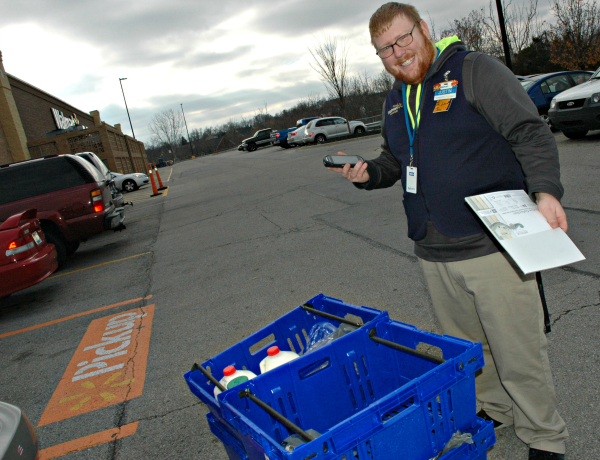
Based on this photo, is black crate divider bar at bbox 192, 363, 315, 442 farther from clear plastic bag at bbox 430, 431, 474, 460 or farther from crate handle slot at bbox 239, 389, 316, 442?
clear plastic bag at bbox 430, 431, 474, 460

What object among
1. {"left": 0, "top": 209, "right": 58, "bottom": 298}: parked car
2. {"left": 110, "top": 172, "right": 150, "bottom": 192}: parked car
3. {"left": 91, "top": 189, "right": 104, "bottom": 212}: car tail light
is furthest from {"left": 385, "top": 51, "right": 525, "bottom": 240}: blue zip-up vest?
{"left": 110, "top": 172, "right": 150, "bottom": 192}: parked car

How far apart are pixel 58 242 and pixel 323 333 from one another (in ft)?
25.6

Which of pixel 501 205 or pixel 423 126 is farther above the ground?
pixel 423 126

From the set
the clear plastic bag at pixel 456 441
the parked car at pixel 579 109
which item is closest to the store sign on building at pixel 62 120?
the parked car at pixel 579 109

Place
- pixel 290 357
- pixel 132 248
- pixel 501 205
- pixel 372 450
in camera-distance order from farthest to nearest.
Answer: pixel 132 248 < pixel 290 357 < pixel 501 205 < pixel 372 450

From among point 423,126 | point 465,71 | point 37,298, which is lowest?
point 37,298

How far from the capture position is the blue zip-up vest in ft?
6.61

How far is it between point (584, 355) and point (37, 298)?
23.6 ft

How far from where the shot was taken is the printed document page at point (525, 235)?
5.66ft

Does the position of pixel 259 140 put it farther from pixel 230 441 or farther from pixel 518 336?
pixel 230 441

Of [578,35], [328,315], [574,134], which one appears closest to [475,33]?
[578,35]

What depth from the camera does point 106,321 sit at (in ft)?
18.0

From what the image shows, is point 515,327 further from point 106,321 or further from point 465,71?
point 106,321

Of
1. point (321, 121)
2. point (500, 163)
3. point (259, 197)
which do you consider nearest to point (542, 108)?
point (259, 197)
